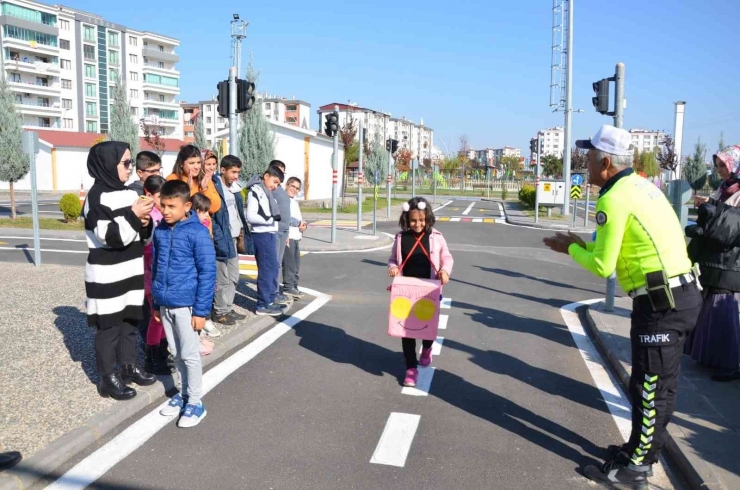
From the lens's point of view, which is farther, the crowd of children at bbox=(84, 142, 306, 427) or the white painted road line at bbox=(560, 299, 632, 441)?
the white painted road line at bbox=(560, 299, 632, 441)

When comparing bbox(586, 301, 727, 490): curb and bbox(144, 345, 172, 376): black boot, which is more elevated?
bbox(144, 345, 172, 376): black boot

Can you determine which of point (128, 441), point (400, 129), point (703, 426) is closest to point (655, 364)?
point (703, 426)

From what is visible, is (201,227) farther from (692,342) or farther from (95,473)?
(692,342)

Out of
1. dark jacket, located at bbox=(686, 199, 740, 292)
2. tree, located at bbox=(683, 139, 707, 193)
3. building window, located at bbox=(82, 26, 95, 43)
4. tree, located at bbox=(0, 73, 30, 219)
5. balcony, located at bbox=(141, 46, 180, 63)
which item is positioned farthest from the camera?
balcony, located at bbox=(141, 46, 180, 63)

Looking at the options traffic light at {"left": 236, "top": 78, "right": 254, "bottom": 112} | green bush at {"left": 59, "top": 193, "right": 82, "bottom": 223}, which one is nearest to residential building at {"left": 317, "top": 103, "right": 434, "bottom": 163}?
green bush at {"left": 59, "top": 193, "right": 82, "bottom": 223}

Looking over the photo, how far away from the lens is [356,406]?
16.7ft

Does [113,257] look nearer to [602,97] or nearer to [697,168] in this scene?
[602,97]

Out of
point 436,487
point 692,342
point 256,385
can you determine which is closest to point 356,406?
point 256,385

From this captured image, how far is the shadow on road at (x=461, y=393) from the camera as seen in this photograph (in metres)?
4.46

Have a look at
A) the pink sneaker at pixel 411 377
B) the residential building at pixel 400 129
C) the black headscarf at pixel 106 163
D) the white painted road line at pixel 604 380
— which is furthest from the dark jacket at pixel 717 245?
the residential building at pixel 400 129

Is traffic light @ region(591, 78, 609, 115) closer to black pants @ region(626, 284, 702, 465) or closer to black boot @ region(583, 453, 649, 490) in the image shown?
black pants @ region(626, 284, 702, 465)

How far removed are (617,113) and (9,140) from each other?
75.3ft

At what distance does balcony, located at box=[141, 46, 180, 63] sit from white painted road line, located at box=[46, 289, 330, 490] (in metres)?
93.0

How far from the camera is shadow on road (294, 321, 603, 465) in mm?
4461
